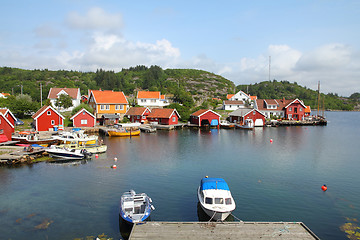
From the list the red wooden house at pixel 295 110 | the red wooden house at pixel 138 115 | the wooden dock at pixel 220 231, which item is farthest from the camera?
the red wooden house at pixel 295 110

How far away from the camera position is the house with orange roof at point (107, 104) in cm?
6391

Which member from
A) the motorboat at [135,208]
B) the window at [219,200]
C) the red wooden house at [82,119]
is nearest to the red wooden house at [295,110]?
the red wooden house at [82,119]

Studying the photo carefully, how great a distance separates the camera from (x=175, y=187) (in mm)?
22312

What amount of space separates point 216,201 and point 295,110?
72.8 metres

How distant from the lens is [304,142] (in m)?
46.0

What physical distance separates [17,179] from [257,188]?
72.8 feet

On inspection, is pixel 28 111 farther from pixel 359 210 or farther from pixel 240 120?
pixel 359 210

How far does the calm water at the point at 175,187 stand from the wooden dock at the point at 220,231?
249cm

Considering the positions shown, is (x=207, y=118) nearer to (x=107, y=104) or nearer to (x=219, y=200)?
(x=107, y=104)

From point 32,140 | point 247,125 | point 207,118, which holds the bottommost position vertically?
point 32,140

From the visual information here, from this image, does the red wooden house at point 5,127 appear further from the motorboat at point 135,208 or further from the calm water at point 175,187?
the motorboat at point 135,208

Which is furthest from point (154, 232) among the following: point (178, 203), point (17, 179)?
point (17, 179)

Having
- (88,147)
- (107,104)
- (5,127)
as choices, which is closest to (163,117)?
(107,104)

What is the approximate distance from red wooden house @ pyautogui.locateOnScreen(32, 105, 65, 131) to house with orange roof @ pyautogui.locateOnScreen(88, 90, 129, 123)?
1464 centimetres
